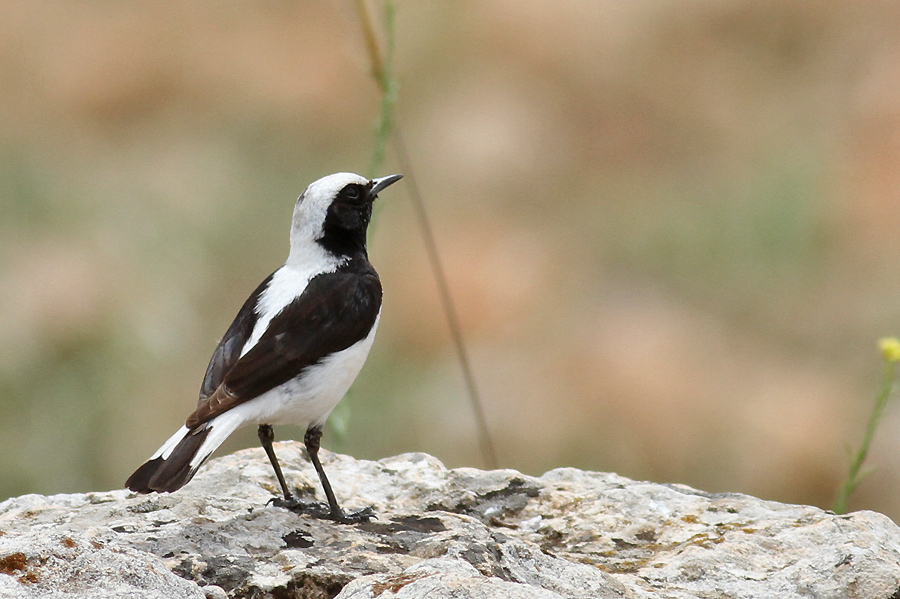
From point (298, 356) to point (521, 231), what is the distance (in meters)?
8.10

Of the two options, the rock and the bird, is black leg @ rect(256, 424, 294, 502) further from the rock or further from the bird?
the rock

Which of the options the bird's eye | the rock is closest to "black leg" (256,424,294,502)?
the rock

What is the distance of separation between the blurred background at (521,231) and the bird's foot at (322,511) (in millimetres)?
1930

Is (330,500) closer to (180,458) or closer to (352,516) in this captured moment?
(352,516)

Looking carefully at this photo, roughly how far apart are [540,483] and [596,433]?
4.09m

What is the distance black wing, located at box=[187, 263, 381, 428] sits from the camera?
458 centimetres

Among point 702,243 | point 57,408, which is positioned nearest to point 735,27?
point 702,243

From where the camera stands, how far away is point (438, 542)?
3.91 meters

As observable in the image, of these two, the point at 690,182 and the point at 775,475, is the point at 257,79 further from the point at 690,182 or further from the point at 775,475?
the point at 775,475

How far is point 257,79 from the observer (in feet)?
53.5

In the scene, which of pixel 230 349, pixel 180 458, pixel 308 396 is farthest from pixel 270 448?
pixel 180 458

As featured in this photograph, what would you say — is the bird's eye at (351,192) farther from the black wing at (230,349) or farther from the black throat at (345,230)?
the black wing at (230,349)

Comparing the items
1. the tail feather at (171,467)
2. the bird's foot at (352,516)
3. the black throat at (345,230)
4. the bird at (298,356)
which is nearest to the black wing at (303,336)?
the bird at (298,356)

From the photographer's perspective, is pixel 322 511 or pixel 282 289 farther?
pixel 282 289
